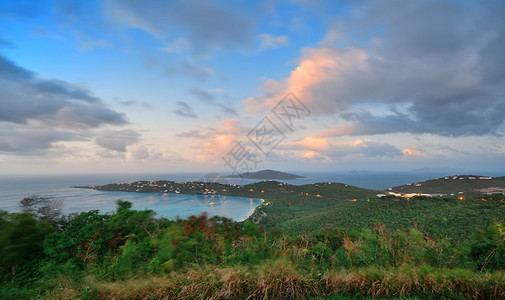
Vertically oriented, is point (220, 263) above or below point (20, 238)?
below

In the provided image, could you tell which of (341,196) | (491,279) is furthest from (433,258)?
(341,196)

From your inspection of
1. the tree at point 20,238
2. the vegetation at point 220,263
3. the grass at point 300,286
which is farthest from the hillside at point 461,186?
the tree at point 20,238

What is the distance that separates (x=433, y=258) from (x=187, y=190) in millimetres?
87412

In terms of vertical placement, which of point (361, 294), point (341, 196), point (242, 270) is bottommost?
point (341, 196)

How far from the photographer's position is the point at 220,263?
12.3 ft

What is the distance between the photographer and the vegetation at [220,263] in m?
2.95

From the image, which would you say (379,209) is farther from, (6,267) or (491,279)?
(6,267)

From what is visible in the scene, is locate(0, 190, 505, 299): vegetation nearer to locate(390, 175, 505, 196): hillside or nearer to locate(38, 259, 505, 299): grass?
locate(38, 259, 505, 299): grass

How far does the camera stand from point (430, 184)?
8906 cm

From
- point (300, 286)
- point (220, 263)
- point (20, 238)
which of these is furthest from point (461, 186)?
point (20, 238)

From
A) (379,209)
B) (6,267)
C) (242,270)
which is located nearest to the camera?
(242,270)

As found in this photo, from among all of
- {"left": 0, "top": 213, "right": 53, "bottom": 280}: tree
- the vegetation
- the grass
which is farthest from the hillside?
{"left": 0, "top": 213, "right": 53, "bottom": 280}: tree

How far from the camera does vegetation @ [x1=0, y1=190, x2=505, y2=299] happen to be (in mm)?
2945

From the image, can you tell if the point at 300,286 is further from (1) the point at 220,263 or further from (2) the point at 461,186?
(2) the point at 461,186
